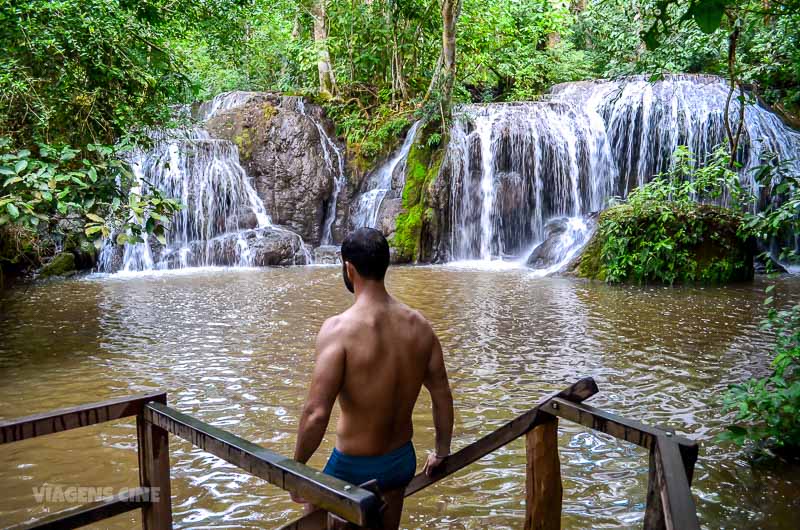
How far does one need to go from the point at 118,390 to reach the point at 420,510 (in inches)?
144

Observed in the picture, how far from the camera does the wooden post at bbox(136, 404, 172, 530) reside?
272cm

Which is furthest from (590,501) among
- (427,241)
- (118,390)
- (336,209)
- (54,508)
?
(336,209)

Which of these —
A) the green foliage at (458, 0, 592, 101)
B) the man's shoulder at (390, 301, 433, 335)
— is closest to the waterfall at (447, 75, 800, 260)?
the green foliage at (458, 0, 592, 101)

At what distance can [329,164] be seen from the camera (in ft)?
65.1

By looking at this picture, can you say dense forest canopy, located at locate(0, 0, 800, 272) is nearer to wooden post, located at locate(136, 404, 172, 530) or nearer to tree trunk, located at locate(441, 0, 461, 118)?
tree trunk, located at locate(441, 0, 461, 118)

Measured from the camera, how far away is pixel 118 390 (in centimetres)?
631

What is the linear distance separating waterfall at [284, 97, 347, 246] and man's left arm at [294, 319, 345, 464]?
17027 millimetres

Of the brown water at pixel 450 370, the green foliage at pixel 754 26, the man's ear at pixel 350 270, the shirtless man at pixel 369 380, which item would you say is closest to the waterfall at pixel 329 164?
the brown water at pixel 450 370

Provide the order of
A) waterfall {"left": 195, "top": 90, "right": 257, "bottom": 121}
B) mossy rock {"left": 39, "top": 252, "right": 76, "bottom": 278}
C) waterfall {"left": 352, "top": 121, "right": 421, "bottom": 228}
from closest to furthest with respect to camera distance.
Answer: mossy rock {"left": 39, "top": 252, "right": 76, "bottom": 278}, waterfall {"left": 352, "top": 121, "right": 421, "bottom": 228}, waterfall {"left": 195, "top": 90, "right": 257, "bottom": 121}

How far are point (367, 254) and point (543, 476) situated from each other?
53.4 inches

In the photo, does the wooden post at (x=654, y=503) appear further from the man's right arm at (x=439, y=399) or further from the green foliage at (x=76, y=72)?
the green foliage at (x=76, y=72)

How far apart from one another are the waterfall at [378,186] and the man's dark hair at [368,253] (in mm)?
15779

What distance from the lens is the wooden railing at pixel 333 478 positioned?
5.70 ft

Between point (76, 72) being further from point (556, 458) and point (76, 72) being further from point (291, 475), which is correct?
point (291, 475)
